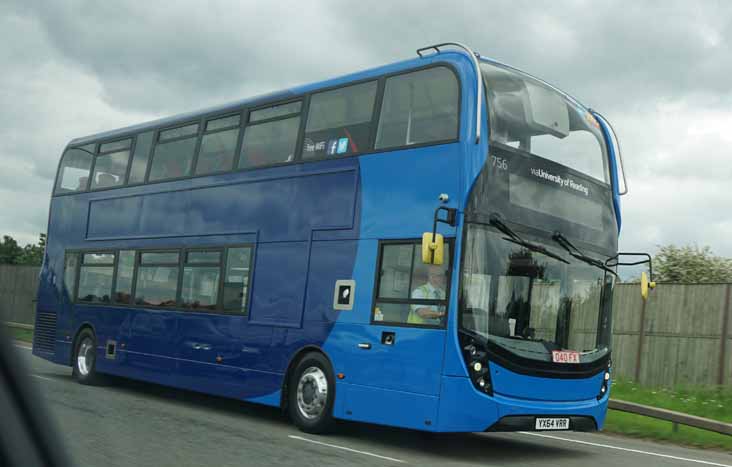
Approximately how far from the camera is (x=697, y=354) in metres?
17.5

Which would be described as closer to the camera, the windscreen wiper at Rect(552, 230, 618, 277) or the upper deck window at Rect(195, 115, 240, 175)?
the windscreen wiper at Rect(552, 230, 618, 277)

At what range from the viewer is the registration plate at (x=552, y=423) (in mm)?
9390

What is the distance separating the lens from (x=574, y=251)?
10164mm

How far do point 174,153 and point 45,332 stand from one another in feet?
18.0

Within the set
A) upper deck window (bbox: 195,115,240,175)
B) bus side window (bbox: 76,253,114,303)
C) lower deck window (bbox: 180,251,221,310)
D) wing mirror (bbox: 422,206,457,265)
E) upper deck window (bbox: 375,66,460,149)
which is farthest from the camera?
bus side window (bbox: 76,253,114,303)

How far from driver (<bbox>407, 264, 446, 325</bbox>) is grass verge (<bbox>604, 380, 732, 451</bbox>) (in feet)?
15.5

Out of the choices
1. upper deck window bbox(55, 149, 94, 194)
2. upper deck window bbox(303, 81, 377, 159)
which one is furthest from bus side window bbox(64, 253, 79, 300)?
upper deck window bbox(303, 81, 377, 159)

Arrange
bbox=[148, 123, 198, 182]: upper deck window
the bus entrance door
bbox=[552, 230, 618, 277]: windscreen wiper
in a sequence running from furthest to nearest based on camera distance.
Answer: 1. bbox=[148, 123, 198, 182]: upper deck window
2. bbox=[552, 230, 618, 277]: windscreen wiper
3. the bus entrance door

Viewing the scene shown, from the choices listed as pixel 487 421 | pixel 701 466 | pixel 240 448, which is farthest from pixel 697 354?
pixel 240 448

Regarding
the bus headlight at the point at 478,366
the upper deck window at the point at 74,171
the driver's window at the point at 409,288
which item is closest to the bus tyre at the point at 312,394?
the driver's window at the point at 409,288

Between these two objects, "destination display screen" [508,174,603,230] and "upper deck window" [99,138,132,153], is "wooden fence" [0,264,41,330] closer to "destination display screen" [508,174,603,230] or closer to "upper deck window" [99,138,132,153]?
"upper deck window" [99,138,132,153]

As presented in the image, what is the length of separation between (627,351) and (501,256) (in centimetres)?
1076

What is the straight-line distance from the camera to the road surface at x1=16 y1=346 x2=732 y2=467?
8180 millimetres

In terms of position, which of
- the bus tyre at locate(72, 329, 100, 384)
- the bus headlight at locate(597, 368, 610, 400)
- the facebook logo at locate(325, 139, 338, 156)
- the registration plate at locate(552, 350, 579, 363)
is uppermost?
the facebook logo at locate(325, 139, 338, 156)
